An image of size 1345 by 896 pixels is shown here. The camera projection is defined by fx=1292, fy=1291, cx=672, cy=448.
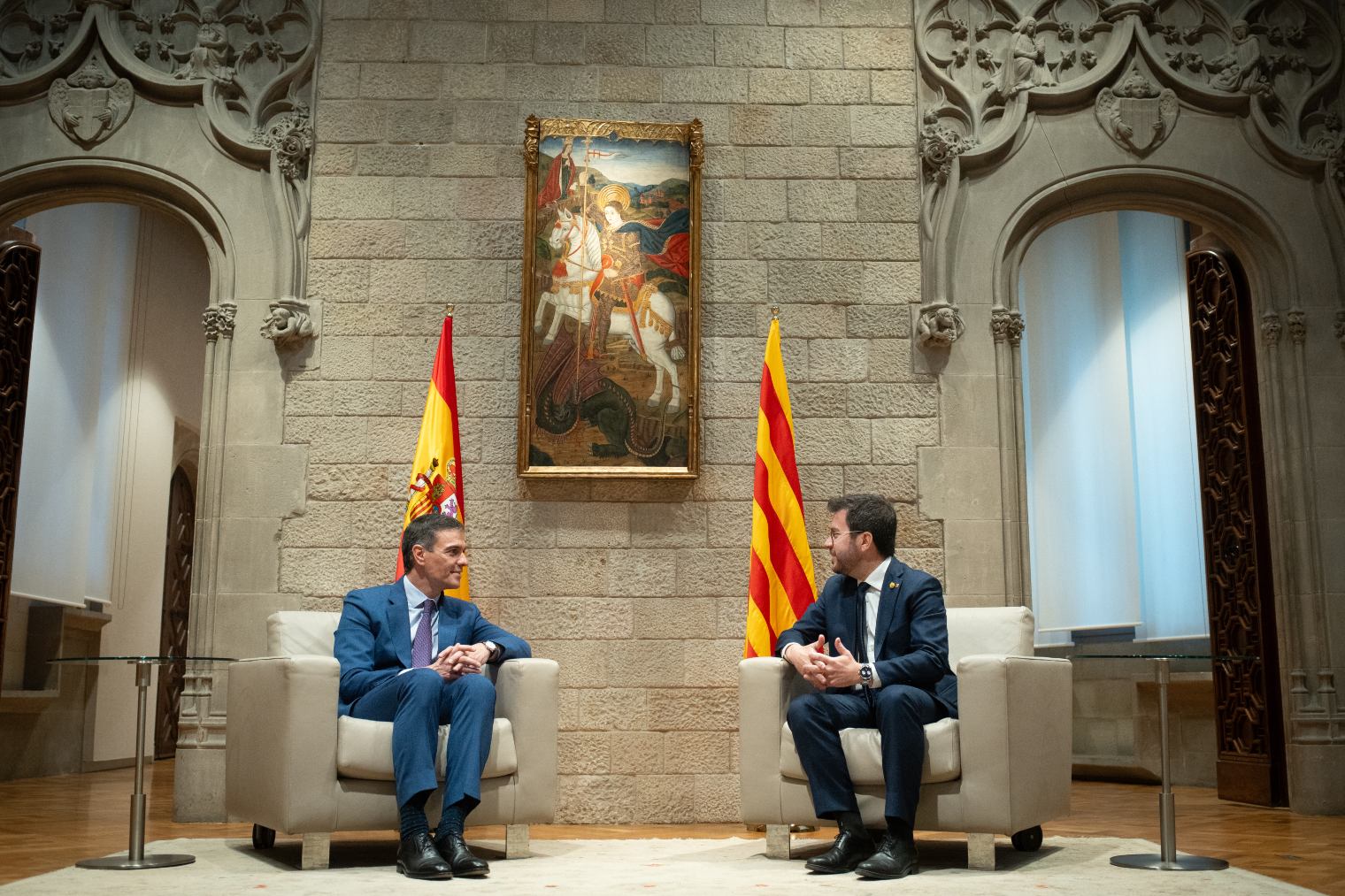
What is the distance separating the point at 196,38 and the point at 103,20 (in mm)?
435

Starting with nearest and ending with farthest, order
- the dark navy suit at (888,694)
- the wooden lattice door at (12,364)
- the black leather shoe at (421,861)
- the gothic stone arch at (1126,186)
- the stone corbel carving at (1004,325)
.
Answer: the black leather shoe at (421,861), the dark navy suit at (888,694), the gothic stone arch at (1126,186), the stone corbel carving at (1004,325), the wooden lattice door at (12,364)

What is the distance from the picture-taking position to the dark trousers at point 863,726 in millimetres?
3686

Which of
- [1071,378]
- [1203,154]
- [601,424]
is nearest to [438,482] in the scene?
[601,424]

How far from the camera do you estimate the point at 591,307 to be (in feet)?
19.7

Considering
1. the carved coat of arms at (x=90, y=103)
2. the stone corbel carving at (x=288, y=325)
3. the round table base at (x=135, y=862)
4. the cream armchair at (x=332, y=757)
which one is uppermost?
the carved coat of arms at (x=90, y=103)

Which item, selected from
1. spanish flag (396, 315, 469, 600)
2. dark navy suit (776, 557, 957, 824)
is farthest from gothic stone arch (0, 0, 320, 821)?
dark navy suit (776, 557, 957, 824)

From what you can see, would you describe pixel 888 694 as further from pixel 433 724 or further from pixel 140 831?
pixel 140 831

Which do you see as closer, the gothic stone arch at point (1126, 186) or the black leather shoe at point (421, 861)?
the black leather shoe at point (421, 861)

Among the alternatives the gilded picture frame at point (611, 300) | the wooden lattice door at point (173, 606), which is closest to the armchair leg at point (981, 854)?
A: the gilded picture frame at point (611, 300)

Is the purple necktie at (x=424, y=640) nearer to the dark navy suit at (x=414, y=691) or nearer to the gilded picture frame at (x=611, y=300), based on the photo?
the dark navy suit at (x=414, y=691)

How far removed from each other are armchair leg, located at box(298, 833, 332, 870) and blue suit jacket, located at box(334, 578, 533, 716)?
37 cm

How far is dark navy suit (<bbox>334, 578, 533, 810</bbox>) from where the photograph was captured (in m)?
3.69

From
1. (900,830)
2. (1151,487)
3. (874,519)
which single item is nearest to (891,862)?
(900,830)

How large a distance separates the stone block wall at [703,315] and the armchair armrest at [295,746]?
6.43 ft
